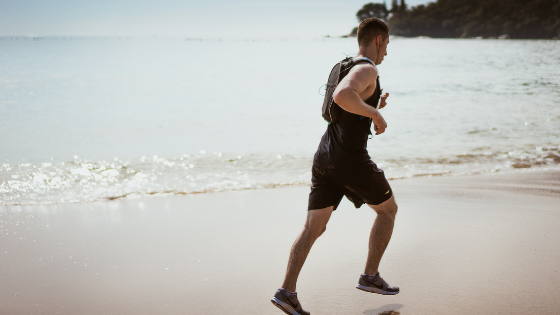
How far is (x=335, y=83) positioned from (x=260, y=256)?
1.82 m

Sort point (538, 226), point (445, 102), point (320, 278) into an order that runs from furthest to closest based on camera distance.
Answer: point (445, 102) → point (538, 226) → point (320, 278)

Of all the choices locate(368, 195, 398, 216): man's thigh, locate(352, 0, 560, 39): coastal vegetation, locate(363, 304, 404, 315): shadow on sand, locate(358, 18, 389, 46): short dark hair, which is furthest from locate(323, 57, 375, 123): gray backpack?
locate(352, 0, 560, 39): coastal vegetation

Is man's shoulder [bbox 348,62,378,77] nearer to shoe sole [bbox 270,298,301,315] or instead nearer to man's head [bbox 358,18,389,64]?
man's head [bbox 358,18,389,64]

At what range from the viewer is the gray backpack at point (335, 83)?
9.12ft

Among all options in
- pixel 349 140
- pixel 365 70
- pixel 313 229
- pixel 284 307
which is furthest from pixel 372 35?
pixel 284 307

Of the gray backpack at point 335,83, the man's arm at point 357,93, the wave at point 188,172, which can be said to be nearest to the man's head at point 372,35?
the gray backpack at point 335,83

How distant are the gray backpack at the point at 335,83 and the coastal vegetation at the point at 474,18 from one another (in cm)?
15009

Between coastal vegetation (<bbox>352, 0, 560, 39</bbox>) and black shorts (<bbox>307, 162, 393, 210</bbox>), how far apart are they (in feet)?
492

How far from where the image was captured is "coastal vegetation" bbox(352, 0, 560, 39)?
5340 inches

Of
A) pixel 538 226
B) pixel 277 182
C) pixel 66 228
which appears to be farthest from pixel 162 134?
pixel 538 226

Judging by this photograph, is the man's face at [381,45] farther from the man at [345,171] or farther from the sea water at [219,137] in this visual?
the sea water at [219,137]

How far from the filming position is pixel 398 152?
10602 millimetres

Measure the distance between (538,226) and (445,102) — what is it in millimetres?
18497

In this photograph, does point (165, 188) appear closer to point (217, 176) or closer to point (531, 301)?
point (217, 176)
